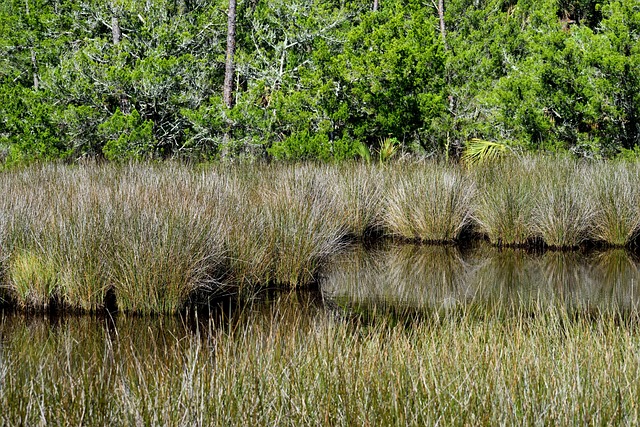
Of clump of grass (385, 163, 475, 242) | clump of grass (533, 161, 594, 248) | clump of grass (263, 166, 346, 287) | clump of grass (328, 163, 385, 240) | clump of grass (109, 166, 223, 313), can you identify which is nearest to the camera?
clump of grass (109, 166, 223, 313)

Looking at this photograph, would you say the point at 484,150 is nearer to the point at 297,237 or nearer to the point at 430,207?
the point at 430,207

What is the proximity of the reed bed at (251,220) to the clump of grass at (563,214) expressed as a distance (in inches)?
0.7

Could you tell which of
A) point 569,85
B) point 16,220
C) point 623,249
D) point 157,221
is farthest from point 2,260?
point 569,85

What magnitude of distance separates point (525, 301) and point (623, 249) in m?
3.50

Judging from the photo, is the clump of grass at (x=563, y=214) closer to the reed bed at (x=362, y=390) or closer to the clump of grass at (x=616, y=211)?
the clump of grass at (x=616, y=211)

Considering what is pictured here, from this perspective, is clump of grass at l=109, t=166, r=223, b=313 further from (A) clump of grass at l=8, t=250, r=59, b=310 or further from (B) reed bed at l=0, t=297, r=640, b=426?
(B) reed bed at l=0, t=297, r=640, b=426

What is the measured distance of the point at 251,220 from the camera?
711 centimetres

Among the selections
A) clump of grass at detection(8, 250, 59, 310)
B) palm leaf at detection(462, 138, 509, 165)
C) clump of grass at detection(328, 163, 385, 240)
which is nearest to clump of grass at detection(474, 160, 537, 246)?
clump of grass at detection(328, 163, 385, 240)

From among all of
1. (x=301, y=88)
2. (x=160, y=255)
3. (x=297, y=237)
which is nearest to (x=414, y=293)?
(x=297, y=237)

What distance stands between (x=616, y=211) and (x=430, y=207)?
2.25 meters

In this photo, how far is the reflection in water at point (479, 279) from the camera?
6.41m

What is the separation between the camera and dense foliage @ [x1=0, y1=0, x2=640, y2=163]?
1398cm

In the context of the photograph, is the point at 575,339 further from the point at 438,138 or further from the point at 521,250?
the point at 438,138

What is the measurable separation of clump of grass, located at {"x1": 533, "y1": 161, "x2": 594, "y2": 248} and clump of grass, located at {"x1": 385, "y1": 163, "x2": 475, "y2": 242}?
973mm
